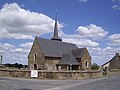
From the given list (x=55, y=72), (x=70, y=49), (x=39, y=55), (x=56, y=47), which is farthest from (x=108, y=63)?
(x=55, y=72)

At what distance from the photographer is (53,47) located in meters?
54.4

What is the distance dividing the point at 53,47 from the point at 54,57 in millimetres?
3563

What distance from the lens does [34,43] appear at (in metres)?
52.7

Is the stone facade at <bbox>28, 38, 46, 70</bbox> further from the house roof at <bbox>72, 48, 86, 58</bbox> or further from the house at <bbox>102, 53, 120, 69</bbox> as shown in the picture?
the house at <bbox>102, 53, 120, 69</bbox>

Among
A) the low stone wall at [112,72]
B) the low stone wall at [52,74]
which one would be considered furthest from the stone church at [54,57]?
the low stone wall at [52,74]

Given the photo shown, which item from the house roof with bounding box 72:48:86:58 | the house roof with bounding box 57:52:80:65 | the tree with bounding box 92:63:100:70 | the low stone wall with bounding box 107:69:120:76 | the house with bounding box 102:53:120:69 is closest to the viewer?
the house roof with bounding box 57:52:80:65

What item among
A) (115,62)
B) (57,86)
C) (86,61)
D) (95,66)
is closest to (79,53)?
(86,61)

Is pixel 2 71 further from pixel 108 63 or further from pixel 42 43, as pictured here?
pixel 108 63

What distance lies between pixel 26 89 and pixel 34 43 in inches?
1342

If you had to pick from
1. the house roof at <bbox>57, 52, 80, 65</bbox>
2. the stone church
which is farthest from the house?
the house roof at <bbox>57, 52, 80, 65</bbox>

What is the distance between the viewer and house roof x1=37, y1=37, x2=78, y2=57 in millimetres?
51156

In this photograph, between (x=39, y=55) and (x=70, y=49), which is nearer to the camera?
(x=39, y=55)

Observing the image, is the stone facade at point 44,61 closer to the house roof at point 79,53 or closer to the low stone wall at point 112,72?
the house roof at point 79,53

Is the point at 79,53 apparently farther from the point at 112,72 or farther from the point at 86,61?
the point at 112,72
